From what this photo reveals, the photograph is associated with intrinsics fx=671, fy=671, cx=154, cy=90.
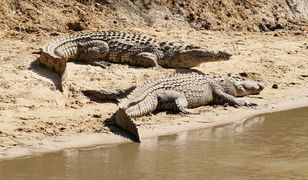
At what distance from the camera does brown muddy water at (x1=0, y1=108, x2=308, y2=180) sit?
656 centimetres

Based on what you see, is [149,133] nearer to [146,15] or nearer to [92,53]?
[92,53]

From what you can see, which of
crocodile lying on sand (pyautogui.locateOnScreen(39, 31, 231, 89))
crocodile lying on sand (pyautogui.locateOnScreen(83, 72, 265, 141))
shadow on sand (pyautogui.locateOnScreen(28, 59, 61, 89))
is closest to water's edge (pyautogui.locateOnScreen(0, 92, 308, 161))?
crocodile lying on sand (pyautogui.locateOnScreen(83, 72, 265, 141))

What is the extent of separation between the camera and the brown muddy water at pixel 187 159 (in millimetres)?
6559

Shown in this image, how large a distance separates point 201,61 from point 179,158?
15.1 ft

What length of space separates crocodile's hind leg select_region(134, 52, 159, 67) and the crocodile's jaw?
46 cm

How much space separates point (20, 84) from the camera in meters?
9.34

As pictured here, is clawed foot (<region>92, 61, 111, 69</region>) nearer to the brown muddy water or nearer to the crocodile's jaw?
the crocodile's jaw

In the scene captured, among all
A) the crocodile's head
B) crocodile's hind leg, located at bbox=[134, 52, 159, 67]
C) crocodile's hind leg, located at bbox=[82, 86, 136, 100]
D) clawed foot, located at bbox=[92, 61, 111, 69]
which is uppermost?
crocodile's hind leg, located at bbox=[134, 52, 159, 67]

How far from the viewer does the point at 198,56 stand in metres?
11.6

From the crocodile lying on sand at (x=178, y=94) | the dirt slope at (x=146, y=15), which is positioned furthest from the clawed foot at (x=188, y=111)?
the dirt slope at (x=146, y=15)

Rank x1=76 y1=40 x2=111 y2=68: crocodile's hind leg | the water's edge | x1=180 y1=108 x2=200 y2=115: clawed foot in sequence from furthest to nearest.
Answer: x1=76 y1=40 x2=111 y2=68: crocodile's hind leg, x1=180 y1=108 x2=200 y2=115: clawed foot, the water's edge

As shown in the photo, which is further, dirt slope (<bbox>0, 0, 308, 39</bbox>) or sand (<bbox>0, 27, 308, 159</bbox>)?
dirt slope (<bbox>0, 0, 308, 39</bbox>)

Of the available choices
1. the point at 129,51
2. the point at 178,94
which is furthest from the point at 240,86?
the point at 129,51

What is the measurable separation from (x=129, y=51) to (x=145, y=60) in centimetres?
33
